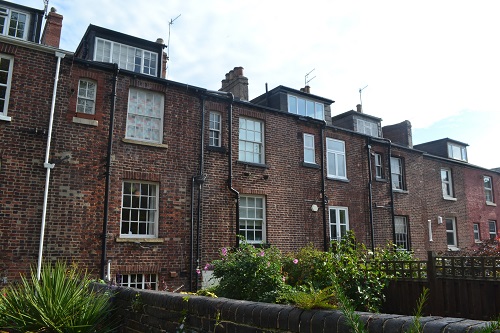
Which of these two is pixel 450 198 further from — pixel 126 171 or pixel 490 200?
pixel 126 171

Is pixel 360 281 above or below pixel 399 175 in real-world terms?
below

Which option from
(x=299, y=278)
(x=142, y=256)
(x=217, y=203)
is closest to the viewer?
(x=299, y=278)

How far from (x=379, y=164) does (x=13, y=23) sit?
17.8m

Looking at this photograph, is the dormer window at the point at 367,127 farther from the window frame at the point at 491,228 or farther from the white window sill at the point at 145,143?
the white window sill at the point at 145,143

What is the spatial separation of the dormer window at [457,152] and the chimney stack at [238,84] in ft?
55.0

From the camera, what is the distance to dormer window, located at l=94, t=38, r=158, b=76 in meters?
15.7

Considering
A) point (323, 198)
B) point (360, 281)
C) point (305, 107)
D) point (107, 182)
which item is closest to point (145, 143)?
point (107, 182)

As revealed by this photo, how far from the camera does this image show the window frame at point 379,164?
21884mm

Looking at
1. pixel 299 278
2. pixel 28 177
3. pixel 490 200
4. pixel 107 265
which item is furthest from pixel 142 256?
pixel 490 200

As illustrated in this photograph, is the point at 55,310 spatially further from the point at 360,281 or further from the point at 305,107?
the point at 305,107

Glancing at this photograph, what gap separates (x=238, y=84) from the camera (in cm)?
1997

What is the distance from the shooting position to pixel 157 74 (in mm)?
16641

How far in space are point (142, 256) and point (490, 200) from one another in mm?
26309


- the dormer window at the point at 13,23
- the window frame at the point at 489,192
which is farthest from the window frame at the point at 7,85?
the window frame at the point at 489,192
